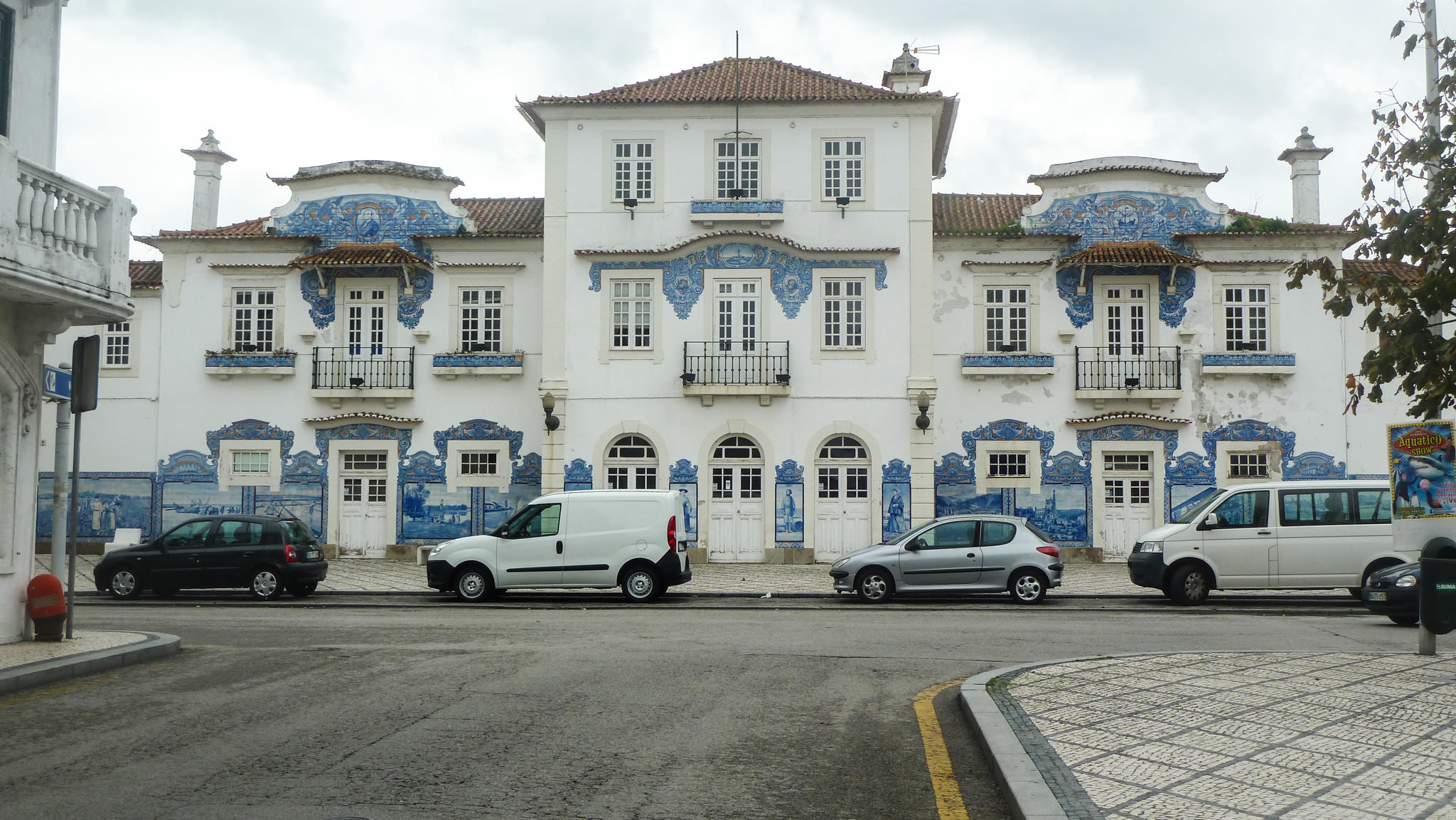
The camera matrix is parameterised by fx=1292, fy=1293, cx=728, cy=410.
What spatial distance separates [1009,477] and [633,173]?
36.6 ft

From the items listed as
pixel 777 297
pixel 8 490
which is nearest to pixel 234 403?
pixel 777 297

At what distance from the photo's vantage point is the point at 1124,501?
29781 millimetres

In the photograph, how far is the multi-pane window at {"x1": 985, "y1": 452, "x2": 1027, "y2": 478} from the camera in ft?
98.2

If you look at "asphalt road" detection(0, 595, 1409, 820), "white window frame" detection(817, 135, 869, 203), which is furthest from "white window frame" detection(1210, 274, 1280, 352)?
"asphalt road" detection(0, 595, 1409, 820)

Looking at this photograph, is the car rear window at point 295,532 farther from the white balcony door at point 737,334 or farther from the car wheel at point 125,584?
the white balcony door at point 737,334

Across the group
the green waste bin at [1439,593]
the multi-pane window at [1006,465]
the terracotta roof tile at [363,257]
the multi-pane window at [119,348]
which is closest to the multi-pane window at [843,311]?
the multi-pane window at [1006,465]

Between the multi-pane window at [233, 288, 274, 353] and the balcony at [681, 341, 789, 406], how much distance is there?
10.5 meters

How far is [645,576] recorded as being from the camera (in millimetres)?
20609

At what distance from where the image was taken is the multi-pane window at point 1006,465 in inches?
1178

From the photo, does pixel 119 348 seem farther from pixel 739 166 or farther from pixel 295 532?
pixel 739 166

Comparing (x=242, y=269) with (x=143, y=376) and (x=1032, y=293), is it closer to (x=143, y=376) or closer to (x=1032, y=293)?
(x=143, y=376)

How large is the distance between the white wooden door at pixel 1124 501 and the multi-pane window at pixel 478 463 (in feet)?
46.9

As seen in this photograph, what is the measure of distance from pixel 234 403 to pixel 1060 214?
797 inches

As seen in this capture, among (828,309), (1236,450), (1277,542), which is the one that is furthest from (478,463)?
(1277,542)
